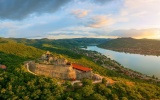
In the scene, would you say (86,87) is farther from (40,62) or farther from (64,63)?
(40,62)


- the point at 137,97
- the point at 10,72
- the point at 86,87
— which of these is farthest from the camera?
the point at 10,72

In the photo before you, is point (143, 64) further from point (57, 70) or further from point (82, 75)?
point (57, 70)

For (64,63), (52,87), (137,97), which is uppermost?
(64,63)

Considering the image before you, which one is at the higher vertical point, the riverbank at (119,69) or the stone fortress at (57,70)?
the stone fortress at (57,70)

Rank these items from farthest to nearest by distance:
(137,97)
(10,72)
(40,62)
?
(40,62)
(10,72)
(137,97)

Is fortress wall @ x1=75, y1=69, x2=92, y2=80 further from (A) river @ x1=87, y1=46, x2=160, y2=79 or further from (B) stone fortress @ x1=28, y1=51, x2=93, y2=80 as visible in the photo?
(A) river @ x1=87, y1=46, x2=160, y2=79

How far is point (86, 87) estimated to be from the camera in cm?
2691

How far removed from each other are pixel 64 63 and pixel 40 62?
411 centimetres

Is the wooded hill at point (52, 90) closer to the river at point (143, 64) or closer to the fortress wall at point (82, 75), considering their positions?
the fortress wall at point (82, 75)

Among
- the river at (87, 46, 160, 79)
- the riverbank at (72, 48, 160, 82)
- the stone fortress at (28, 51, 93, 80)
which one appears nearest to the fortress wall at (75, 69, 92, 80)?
the stone fortress at (28, 51, 93, 80)

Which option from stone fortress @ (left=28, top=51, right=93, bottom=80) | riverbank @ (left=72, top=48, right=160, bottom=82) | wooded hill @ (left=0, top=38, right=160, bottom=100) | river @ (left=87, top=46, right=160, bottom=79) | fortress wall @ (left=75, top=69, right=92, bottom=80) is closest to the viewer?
wooded hill @ (left=0, top=38, right=160, bottom=100)

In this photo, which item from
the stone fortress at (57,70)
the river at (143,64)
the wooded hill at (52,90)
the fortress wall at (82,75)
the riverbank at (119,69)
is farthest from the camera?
the river at (143,64)

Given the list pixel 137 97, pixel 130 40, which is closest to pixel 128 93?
pixel 137 97

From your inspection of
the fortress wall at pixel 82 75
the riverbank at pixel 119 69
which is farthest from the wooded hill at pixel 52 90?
the riverbank at pixel 119 69
